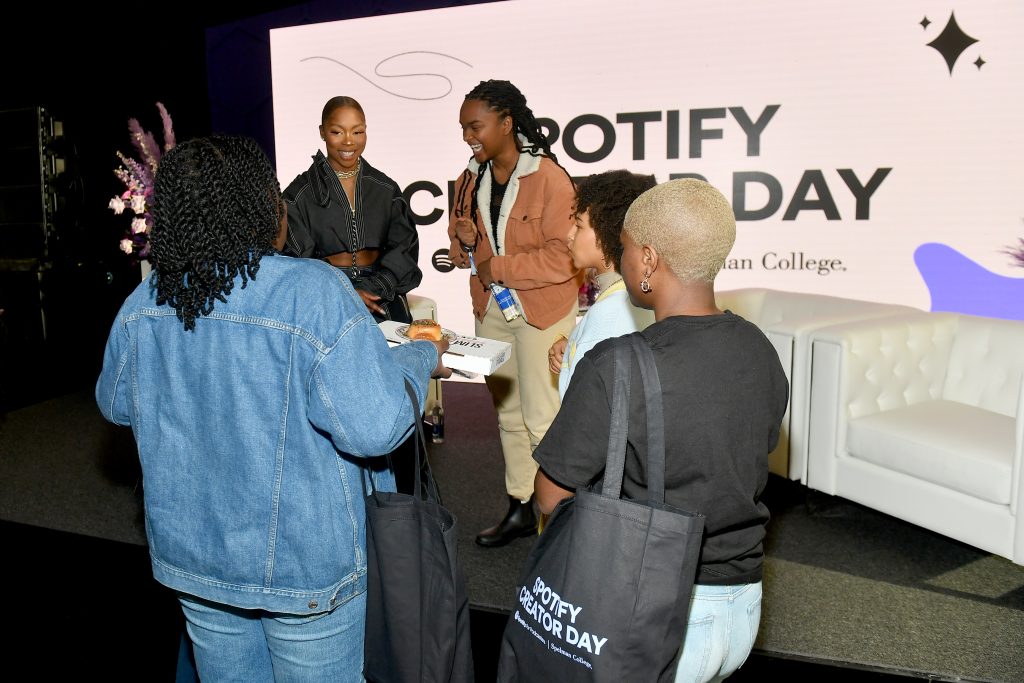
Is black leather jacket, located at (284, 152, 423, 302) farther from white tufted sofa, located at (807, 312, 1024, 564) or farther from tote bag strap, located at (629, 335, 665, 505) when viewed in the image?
tote bag strap, located at (629, 335, 665, 505)

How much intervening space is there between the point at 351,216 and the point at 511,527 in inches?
56.4

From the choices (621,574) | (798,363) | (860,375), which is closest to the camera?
(621,574)

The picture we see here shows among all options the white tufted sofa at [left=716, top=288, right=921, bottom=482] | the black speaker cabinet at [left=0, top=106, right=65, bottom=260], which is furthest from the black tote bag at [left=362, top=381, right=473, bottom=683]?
the black speaker cabinet at [left=0, top=106, right=65, bottom=260]

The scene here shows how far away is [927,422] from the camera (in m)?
3.55

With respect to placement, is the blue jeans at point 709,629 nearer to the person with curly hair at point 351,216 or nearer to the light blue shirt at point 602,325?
the light blue shirt at point 602,325

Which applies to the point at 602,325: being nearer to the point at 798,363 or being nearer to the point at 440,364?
the point at 440,364

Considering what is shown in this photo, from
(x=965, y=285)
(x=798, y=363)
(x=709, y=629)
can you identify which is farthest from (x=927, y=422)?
(x=709, y=629)

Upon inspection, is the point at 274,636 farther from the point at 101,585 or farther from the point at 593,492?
the point at 101,585

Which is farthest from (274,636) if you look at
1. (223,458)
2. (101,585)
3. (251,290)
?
(101,585)

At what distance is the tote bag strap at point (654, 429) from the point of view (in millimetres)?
1234

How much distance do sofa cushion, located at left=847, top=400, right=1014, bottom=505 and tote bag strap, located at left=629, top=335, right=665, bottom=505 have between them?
244cm

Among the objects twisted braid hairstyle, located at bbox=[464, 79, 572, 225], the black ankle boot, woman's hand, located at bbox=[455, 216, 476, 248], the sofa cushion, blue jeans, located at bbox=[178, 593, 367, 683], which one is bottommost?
the black ankle boot

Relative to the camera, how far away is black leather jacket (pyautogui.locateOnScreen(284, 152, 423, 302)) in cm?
339

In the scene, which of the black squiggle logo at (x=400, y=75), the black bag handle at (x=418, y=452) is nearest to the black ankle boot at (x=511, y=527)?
the black bag handle at (x=418, y=452)
